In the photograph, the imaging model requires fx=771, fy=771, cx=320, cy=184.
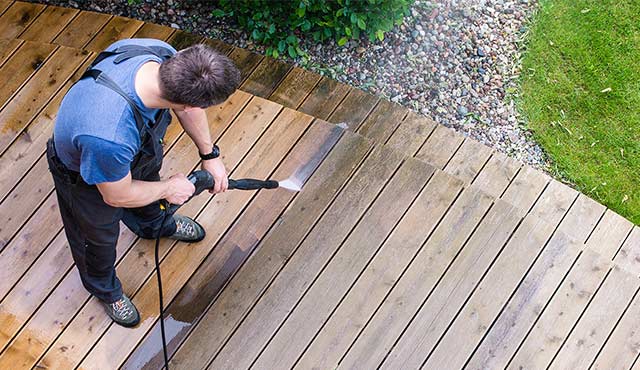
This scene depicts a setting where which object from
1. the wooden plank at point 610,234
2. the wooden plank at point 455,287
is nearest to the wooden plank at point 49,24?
the wooden plank at point 455,287

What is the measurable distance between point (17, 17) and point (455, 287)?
9.08ft

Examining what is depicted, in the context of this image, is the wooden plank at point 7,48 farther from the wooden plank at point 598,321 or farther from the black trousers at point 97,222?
the wooden plank at point 598,321

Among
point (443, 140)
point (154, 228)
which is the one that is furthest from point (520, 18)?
point (154, 228)

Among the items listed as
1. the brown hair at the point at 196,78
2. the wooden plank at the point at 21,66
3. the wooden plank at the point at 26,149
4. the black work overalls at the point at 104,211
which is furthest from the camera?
the wooden plank at the point at 21,66

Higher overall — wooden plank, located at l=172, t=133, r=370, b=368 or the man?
the man

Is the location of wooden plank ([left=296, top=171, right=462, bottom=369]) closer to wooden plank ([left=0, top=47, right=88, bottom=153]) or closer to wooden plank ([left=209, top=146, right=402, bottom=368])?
wooden plank ([left=209, top=146, right=402, bottom=368])

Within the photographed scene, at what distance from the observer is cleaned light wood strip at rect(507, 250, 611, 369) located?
11.4 ft

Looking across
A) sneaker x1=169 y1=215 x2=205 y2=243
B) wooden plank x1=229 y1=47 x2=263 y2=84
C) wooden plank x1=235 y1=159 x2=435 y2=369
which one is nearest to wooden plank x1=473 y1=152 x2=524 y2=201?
wooden plank x1=235 y1=159 x2=435 y2=369

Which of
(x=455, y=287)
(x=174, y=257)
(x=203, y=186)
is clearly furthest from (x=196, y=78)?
(x=455, y=287)

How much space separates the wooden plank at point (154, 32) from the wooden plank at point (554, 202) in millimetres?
2162

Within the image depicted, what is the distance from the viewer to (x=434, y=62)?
4516 millimetres

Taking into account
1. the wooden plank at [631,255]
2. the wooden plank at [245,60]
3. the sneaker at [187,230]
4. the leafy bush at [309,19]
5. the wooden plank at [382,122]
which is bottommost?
the wooden plank at [631,255]

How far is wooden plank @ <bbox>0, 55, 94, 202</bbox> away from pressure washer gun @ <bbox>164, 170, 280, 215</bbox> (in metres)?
0.91

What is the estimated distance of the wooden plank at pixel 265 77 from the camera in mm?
4113
